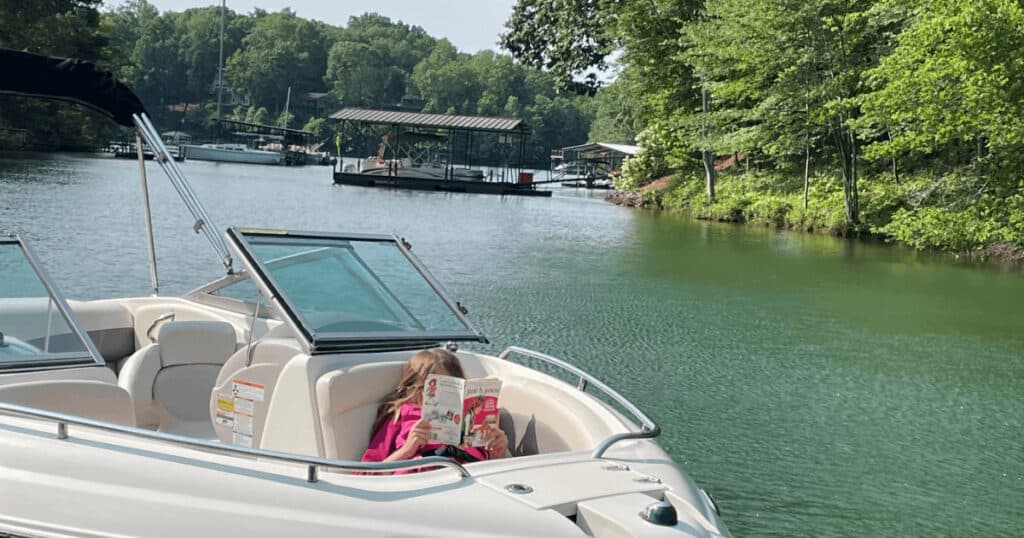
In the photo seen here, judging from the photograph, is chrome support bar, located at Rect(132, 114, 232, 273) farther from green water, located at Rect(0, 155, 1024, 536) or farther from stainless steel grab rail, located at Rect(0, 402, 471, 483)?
green water, located at Rect(0, 155, 1024, 536)

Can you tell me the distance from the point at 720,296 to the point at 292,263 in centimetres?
1243

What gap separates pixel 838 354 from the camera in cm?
1220

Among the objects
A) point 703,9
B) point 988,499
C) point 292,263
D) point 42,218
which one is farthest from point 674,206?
point 292,263

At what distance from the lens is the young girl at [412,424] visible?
4.10 metres

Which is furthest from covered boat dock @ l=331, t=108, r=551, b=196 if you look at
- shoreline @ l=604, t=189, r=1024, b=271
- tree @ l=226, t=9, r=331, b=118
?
tree @ l=226, t=9, r=331, b=118

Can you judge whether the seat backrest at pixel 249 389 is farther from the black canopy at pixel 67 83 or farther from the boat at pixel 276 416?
the black canopy at pixel 67 83

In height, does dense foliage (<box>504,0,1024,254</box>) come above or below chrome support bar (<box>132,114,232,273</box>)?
above

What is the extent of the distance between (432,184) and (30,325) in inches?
1892

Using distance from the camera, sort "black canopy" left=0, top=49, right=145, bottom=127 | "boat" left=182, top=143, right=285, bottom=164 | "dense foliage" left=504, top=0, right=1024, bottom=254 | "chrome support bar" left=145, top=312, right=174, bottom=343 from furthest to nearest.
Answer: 1. "boat" left=182, top=143, right=285, bottom=164
2. "dense foliage" left=504, top=0, right=1024, bottom=254
3. "chrome support bar" left=145, top=312, right=174, bottom=343
4. "black canopy" left=0, top=49, right=145, bottom=127

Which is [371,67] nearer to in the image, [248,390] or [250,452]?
[248,390]

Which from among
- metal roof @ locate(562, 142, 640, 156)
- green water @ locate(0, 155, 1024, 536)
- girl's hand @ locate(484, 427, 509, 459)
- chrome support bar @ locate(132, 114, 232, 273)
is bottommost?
green water @ locate(0, 155, 1024, 536)

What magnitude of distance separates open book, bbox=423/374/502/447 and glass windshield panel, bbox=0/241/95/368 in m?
1.77

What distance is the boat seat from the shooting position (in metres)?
5.61

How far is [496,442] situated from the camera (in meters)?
4.29
